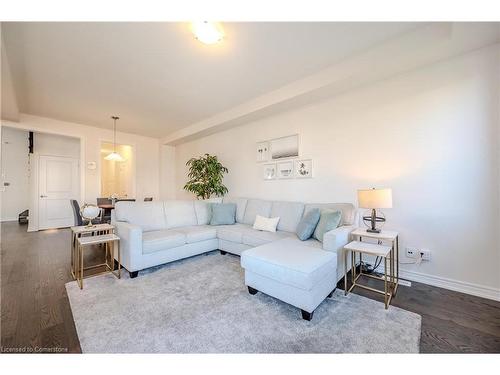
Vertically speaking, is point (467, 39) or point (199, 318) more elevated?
point (467, 39)

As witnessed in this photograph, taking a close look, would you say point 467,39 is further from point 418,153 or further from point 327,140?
point 327,140

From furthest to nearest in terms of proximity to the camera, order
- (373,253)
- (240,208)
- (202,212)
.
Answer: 1. (240,208)
2. (202,212)
3. (373,253)

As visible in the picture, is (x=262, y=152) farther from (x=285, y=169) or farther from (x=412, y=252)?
(x=412, y=252)

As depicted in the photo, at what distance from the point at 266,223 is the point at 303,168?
1099 millimetres

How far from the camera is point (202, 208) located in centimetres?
387

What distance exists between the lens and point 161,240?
2775 mm

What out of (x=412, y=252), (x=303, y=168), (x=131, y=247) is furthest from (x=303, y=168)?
(x=131, y=247)

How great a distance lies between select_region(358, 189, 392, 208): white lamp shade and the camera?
7.31 feet

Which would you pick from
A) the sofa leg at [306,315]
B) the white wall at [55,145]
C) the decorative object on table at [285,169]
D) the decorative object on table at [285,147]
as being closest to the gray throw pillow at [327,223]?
the sofa leg at [306,315]

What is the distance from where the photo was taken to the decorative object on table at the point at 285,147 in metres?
3.64

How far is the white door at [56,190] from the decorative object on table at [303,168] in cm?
Result: 561

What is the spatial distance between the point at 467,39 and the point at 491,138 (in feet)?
3.12

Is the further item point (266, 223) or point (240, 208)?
point (240, 208)

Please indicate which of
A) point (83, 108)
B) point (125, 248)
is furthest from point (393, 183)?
point (83, 108)
